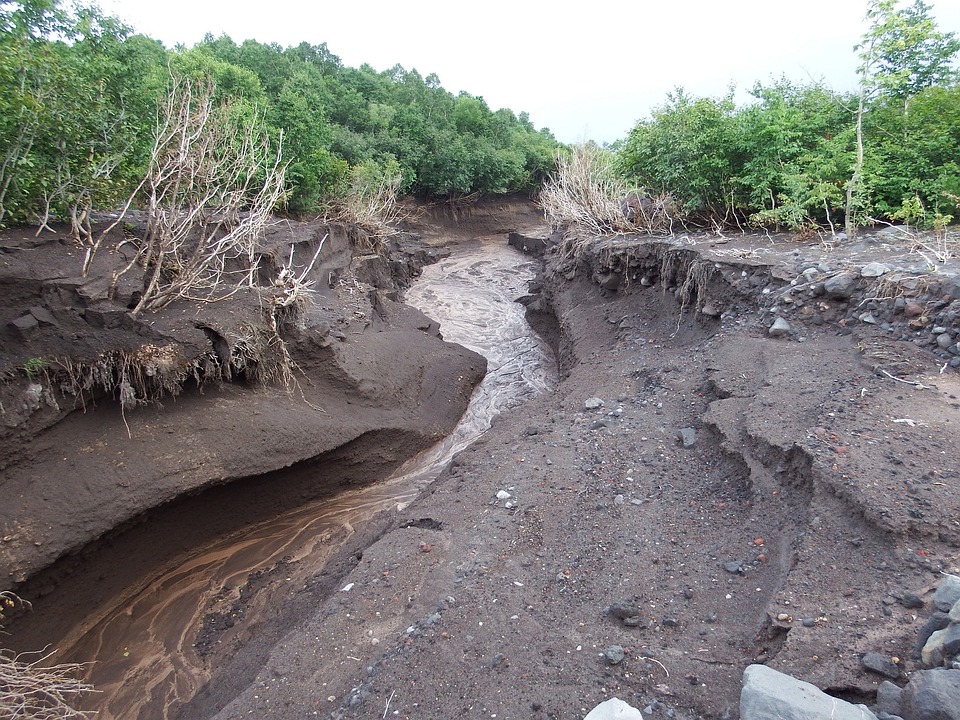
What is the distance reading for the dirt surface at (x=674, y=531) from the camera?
3.21 m

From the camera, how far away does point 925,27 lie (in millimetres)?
8234

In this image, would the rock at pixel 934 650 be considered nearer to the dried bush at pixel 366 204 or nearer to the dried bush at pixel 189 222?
the dried bush at pixel 189 222

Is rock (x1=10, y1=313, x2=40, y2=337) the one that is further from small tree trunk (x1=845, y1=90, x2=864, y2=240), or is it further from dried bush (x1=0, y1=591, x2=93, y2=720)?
small tree trunk (x1=845, y1=90, x2=864, y2=240)

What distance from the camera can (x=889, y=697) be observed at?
238 cm

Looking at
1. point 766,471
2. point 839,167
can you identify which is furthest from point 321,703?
point 839,167

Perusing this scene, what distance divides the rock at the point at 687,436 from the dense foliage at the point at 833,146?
436 centimetres

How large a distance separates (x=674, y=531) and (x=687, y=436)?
1.38 m

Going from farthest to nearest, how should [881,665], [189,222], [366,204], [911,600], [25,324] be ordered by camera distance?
1. [366,204]
2. [189,222]
3. [25,324]
4. [911,600]
5. [881,665]

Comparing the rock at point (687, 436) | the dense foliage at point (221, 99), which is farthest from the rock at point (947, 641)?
the dense foliage at point (221, 99)

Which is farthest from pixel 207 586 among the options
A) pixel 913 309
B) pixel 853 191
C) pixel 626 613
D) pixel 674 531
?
pixel 853 191

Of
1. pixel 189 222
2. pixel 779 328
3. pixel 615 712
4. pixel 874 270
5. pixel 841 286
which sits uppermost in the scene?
pixel 189 222

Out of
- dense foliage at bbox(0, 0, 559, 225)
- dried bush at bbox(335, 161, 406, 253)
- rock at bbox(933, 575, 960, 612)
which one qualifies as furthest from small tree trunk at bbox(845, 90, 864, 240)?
dried bush at bbox(335, 161, 406, 253)

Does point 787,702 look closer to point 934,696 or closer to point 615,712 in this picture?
point 934,696

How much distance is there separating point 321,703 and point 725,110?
391 inches
